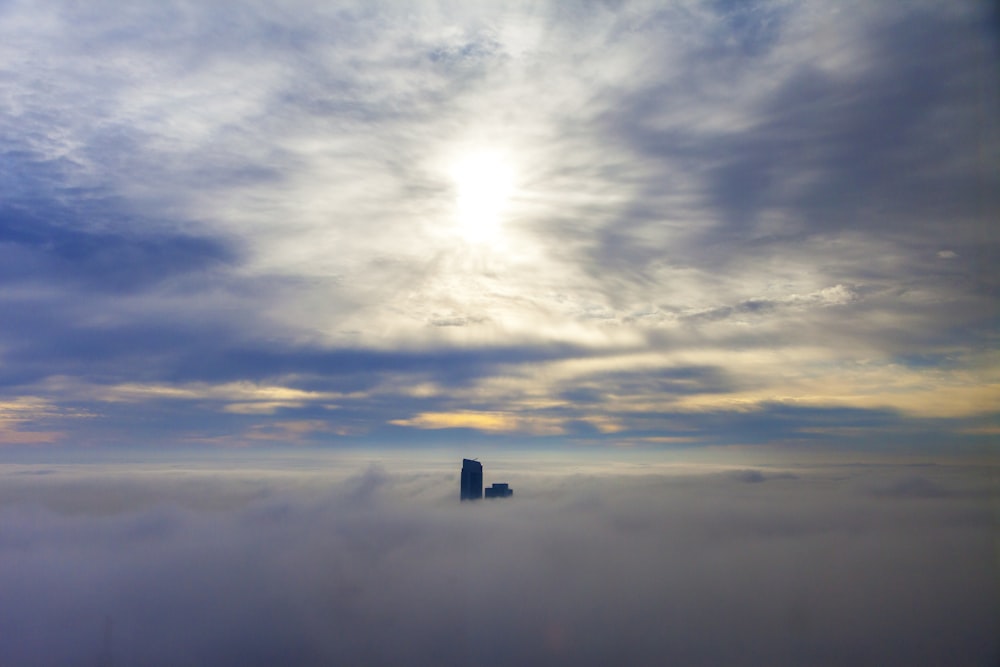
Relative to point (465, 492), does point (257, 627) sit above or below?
below

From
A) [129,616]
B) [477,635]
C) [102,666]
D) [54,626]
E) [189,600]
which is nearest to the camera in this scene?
[102,666]

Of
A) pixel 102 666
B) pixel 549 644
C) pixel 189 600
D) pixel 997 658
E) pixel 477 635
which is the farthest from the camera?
pixel 189 600

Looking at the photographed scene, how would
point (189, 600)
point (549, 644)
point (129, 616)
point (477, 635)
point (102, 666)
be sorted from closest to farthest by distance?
point (102, 666)
point (549, 644)
point (477, 635)
point (129, 616)
point (189, 600)

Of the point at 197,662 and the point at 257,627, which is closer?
the point at 197,662

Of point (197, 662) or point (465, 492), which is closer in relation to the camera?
point (197, 662)

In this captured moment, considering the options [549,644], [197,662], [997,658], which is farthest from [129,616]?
[997,658]

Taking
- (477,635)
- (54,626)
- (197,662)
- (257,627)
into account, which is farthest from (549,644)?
(54,626)

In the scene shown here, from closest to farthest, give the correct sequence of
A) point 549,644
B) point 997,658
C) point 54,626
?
point 997,658
point 549,644
point 54,626

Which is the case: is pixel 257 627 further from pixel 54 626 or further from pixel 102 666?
pixel 54 626

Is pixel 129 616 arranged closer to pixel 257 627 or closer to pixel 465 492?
pixel 257 627
